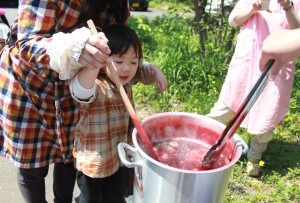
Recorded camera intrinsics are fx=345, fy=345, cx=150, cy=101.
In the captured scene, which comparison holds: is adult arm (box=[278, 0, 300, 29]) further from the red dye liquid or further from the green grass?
the red dye liquid

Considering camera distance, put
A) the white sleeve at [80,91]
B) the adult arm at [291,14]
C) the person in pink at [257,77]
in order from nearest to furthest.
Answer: the white sleeve at [80,91]
the adult arm at [291,14]
the person in pink at [257,77]

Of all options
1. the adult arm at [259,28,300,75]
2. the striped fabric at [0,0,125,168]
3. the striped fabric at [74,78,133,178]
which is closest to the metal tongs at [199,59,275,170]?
the adult arm at [259,28,300,75]

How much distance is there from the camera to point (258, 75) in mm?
2379

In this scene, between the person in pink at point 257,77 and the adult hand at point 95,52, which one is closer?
the adult hand at point 95,52

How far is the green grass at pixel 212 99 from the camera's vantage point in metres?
2.41

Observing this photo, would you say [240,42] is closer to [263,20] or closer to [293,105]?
[263,20]

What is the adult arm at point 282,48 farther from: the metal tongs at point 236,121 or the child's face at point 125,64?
the child's face at point 125,64

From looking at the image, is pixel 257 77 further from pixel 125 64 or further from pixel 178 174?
pixel 178 174

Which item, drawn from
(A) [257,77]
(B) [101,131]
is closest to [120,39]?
(B) [101,131]

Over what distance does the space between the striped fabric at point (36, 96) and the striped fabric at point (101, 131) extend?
133 millimetres

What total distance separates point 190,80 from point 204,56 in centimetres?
51

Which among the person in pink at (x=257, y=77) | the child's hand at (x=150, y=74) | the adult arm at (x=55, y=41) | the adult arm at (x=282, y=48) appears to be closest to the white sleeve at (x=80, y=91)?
the adult arm at (x=55, y=41)

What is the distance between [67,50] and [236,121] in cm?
61

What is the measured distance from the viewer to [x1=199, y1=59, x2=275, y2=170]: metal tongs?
3.51 feet
